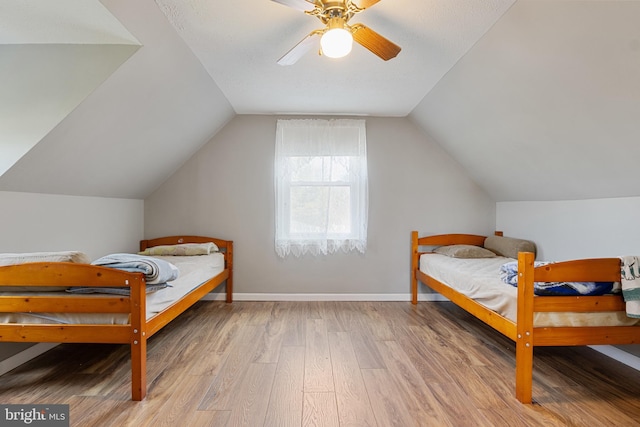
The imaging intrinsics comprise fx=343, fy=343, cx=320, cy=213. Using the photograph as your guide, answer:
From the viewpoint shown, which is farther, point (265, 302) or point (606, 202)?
point (265, 302)

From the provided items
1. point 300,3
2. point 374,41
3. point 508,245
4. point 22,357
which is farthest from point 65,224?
point 508,245

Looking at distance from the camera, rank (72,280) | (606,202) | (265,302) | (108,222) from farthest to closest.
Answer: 1. (265,302)
2. (108,222)
3. (606,202)
4. (72,280)

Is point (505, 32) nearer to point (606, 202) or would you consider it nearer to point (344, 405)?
point (606, 202)

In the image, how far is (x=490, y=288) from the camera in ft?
7.50

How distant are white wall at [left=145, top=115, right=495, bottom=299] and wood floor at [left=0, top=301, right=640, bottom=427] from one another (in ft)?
3.09

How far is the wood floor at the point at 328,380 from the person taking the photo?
1.76 m

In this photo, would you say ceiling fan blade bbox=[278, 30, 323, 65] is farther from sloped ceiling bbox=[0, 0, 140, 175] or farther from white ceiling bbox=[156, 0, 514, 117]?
sloped ceiling bbox=[0, 0, 140, 175]

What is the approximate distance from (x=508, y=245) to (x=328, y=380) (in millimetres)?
2465

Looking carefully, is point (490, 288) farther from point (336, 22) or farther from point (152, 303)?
point (152, 303)

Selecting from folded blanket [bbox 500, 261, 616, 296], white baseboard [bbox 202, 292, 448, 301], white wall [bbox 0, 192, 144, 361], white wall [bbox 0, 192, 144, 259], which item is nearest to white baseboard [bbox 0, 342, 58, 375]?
white wall [bbox 0, 192, 144, 361]

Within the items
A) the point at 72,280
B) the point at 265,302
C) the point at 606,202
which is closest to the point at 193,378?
the point at 72,280

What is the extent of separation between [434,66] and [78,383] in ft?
10.7

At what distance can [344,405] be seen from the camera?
73.3 inches

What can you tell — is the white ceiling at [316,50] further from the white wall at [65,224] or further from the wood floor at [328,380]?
the wood floor at [328,380]
